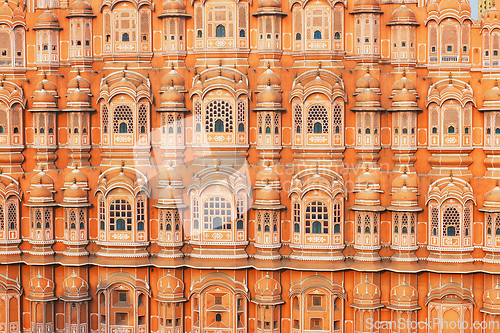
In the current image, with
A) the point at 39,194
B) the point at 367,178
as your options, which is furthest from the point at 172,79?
the point at 367,178

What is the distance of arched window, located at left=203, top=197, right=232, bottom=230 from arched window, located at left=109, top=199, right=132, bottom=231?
4.12m

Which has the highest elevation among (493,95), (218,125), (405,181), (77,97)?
(77,97)

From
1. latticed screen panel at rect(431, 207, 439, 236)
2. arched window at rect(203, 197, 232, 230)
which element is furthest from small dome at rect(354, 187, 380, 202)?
arched window at rect(203, 197, 232, 230)

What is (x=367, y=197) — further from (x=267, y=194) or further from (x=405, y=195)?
(x=267, y=194)

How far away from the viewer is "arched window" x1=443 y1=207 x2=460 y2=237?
112 feet

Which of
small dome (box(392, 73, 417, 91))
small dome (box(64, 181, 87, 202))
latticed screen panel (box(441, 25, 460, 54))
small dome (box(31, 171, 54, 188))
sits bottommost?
small dome (box(64, 181, 87, 202))

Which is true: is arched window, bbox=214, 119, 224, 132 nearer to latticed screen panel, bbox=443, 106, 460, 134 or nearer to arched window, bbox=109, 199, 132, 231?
arched window, bbox=109, 199, 132, 231

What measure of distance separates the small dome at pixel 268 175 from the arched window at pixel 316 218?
2.28m

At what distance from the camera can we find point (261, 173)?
34719 millimetres

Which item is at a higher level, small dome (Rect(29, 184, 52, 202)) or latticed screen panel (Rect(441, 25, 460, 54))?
latticed screen panel (Rect(441, 25, 460, 54))

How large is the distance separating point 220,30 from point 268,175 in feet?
27.1

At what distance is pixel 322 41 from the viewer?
3503cm

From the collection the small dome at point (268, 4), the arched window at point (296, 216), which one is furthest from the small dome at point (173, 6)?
the arched window at point (296, 216)

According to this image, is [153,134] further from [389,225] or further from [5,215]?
[389,225]
